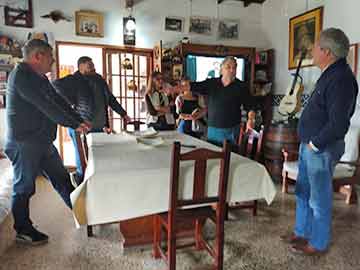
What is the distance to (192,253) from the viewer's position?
1974 millimetres

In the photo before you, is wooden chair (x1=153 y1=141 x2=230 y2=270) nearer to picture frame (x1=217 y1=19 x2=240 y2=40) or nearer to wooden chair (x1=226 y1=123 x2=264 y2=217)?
wooden chair (x1=226 y1=123 x2=264 y2=217)

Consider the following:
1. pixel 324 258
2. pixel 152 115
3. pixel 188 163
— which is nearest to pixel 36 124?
pixel 188 163

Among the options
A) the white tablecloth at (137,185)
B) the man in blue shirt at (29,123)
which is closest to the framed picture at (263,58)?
the white tablecloth at (137,185)

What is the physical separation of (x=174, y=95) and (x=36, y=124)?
7.26ft

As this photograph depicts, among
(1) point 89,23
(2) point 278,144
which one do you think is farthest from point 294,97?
(1) point 89,23

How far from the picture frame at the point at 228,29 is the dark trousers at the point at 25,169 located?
340cm

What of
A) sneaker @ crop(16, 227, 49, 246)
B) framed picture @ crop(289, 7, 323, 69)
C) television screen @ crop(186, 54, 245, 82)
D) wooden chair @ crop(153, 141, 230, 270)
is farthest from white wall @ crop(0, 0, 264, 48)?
wooden chair @ crop(153, 141, 230, 270)

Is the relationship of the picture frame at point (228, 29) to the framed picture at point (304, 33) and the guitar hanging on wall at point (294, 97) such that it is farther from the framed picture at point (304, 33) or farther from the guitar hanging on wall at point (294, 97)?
the guitar hanging on wall at point (294, 97)

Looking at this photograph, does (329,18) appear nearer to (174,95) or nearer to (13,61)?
(174,95)

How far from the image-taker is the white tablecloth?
4.58 ft

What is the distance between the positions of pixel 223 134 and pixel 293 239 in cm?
102

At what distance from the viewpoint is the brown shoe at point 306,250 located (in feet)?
6.35

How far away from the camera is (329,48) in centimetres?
172

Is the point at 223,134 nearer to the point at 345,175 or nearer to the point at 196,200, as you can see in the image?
the point at 196,200
